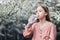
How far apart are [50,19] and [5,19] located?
1.10ft

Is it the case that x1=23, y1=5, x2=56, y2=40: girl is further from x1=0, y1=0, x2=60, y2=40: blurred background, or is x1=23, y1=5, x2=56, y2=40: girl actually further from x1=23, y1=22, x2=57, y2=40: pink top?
x1=0, y1=0, x2=60, y2=40: blurred background

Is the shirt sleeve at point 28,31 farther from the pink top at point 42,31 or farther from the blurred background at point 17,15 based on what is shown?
the blurred background at point 17,15

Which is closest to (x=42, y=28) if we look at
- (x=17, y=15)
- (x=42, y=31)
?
(x=42, y=31)

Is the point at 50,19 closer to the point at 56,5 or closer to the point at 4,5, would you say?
the point at 56,5

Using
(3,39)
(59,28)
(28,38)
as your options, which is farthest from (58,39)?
(3,39)

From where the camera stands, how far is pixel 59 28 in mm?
1767

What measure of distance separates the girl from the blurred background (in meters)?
0.14

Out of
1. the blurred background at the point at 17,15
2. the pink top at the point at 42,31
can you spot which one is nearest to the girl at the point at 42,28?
the pink top at the point at 42,31

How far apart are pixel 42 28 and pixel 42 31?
2 centimetres

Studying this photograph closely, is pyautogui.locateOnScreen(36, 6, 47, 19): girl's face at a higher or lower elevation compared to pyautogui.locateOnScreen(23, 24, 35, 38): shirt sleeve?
higher

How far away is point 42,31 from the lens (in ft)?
5.22

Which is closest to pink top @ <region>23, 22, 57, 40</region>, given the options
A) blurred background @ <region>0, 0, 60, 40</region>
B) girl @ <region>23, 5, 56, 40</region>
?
girl @ <region>23, 5, 56, 40</region>

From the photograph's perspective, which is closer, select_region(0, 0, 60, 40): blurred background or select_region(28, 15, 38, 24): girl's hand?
select_region(28, 15, 38, 24): girl's hand

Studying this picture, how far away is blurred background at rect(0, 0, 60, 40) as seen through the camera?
5.83 feet
